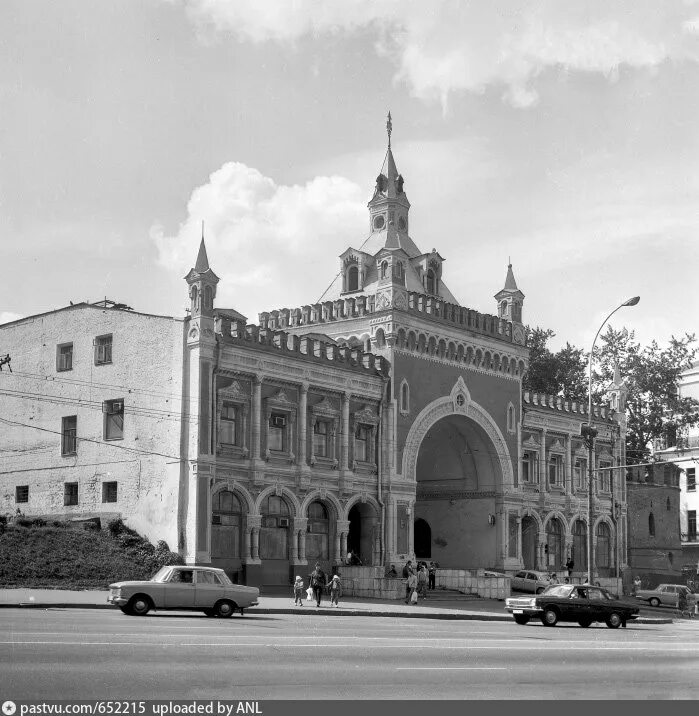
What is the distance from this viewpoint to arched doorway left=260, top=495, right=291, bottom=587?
42.8m

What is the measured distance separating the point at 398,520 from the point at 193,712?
37820 mm

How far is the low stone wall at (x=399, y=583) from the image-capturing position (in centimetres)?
4378

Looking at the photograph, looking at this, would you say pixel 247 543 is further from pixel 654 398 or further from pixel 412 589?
pixel 654 398

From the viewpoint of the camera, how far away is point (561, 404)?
60.0 meters

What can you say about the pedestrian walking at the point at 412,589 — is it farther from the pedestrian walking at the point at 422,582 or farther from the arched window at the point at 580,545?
the arched window at the point at 580,545

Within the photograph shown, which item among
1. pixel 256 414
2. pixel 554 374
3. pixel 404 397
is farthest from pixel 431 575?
pixel 554 374

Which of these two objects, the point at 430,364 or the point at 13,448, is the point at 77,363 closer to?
the point at 13,448

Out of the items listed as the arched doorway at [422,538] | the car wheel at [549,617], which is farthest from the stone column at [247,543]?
the arched doorway at [422,538]

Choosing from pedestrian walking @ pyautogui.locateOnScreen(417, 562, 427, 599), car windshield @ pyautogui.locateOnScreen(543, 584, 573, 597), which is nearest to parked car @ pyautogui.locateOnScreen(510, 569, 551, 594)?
pedestrian walking @ pyautogui.locateOnScreen(417, 562, 427, 599)

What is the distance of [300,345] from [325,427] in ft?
11.6

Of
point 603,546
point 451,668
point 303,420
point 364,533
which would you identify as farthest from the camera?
point 603,546

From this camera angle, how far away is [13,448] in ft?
151

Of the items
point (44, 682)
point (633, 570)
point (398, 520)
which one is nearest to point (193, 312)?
point (398, 520)

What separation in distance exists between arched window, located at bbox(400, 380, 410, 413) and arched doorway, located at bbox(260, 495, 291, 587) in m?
7.85
